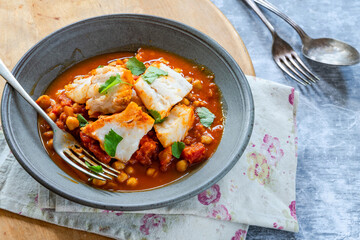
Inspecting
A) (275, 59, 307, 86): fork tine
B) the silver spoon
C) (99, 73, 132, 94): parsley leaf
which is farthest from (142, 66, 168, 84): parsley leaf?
the silver spoon

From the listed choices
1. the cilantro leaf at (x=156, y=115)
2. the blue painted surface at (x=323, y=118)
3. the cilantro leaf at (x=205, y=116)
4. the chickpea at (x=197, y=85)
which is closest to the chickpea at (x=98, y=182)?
the cilantro leaf at (x=156, y=115)

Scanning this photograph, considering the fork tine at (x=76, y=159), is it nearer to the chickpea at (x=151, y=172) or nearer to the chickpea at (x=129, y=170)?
the chickpea at (x=129, y=170)

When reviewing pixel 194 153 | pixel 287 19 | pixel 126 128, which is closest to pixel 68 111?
pixel 126 128

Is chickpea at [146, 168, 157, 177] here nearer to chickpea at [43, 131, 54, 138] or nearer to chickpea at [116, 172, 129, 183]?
chickpea at [116, 172, 129, 183]

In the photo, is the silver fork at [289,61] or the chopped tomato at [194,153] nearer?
the chopped tomato at [194,153]

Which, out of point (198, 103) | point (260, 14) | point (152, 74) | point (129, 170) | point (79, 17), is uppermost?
point (79, 17)

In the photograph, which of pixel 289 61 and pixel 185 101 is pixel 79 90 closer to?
pixel 185 101
